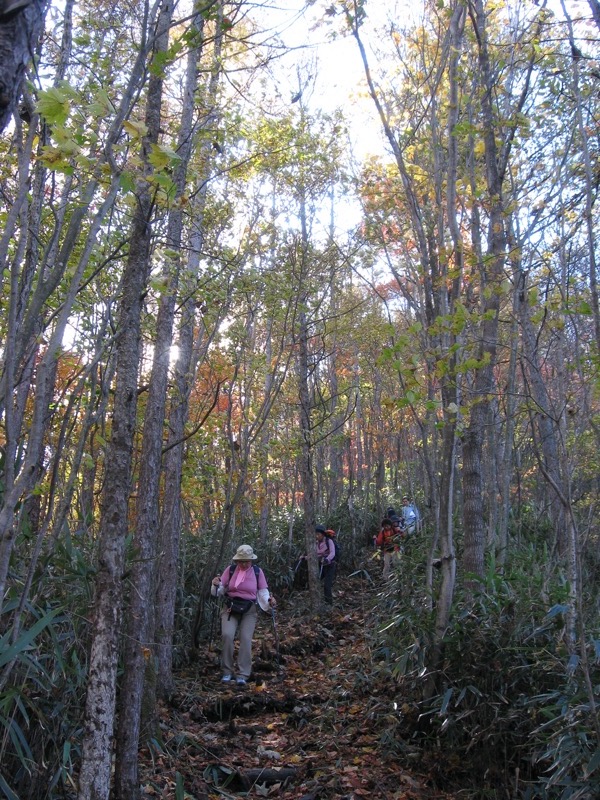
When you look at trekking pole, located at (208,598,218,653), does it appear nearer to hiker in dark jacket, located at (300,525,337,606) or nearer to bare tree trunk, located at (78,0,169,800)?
hiker in dark jacket, located at (300,525,337,606)

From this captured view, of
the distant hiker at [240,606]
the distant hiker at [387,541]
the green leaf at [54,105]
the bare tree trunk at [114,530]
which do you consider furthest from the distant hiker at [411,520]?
the green leaf at [54,105]

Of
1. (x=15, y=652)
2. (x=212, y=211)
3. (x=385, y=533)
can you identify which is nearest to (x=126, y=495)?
(x=15, y=652)

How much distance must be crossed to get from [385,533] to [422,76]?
7.54m

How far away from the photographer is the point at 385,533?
11.7 metres

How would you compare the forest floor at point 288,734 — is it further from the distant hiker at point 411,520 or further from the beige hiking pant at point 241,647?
the distant hiker at point 411,520

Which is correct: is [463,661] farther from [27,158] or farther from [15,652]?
[27,158]

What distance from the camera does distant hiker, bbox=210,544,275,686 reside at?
7.88 metres

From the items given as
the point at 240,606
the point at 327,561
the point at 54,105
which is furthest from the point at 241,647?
the point at 54,105

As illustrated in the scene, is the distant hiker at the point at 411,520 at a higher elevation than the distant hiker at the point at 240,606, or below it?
higher

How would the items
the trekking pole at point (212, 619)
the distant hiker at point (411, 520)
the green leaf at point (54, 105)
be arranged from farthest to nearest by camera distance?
the distant hiker at point (411, 520) < the trekking pole at point (212, 619) < the green leaf at point (54, 105)

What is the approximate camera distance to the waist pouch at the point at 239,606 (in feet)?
26.4

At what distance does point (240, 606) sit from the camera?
8039 mm

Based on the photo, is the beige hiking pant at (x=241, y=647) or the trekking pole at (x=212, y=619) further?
the trekking pole at (x=212, y=619)

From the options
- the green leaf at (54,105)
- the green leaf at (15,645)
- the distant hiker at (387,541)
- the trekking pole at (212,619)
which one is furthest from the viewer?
the distant hiker at (387,541)
